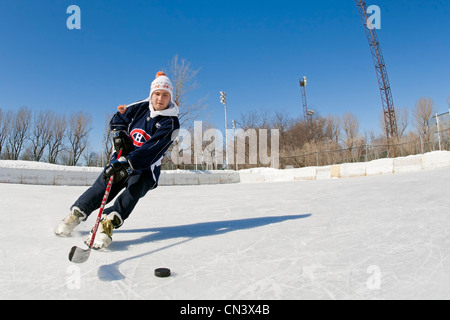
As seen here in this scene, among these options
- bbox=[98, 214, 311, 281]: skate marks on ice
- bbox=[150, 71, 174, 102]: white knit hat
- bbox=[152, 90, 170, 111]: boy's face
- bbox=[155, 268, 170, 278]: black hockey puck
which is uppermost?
bbox=[150, 71, 174, 102]: white knit hat

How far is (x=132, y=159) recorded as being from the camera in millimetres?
2055

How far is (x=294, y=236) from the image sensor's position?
7.41ft

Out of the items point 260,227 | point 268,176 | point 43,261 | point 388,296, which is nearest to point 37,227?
point 43,261

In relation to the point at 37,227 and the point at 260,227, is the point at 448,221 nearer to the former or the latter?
the point at 260,227

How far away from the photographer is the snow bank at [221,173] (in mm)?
8047

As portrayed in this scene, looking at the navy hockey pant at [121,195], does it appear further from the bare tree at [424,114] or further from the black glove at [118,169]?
the bare tree at [424,114]

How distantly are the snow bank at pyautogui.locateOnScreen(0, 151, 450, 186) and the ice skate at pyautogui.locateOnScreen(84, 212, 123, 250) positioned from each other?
7680mm

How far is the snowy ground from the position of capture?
50.5 inches

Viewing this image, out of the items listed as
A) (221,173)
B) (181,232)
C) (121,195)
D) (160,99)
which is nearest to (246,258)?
(181,232)

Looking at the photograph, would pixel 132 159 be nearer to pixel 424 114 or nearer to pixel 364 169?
pixel 364 169

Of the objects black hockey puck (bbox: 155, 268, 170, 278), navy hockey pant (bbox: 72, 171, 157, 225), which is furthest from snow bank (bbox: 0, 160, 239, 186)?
black hockey puck (bbox: 155, 268, 170, 278)

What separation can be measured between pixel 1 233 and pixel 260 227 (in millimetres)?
2290

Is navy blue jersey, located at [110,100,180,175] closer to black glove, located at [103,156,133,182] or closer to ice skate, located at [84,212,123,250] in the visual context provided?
black glove, located at [103,156,133,182]

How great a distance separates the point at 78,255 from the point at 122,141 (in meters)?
1.03
